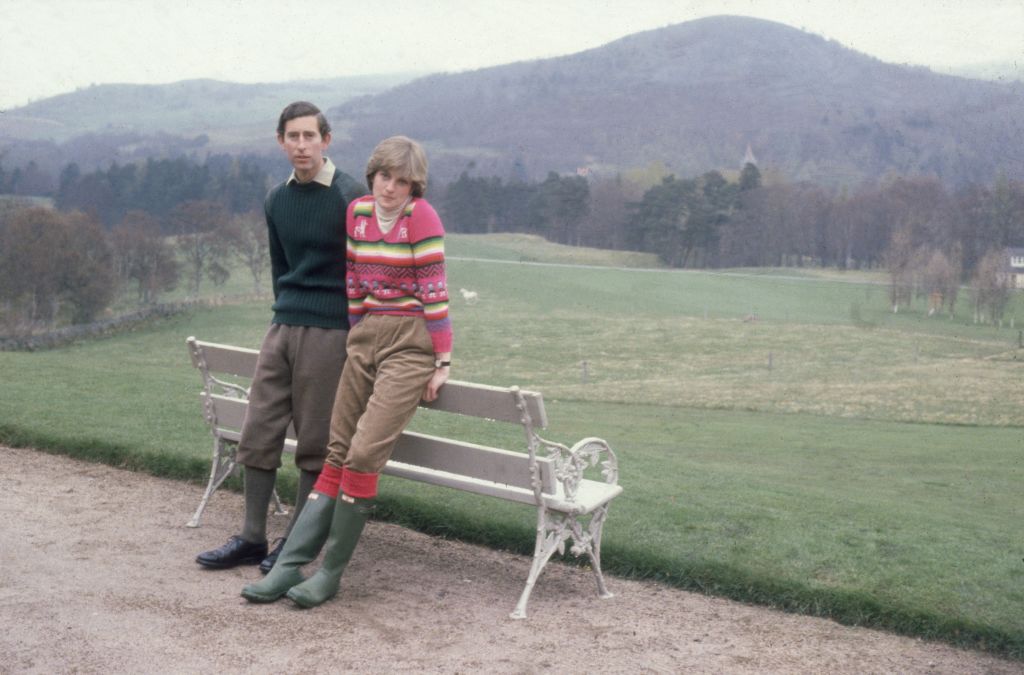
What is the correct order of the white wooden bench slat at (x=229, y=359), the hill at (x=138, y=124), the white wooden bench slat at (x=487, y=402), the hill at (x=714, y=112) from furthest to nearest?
the hill at (x=138, y=124) < the hill at (x=714, y=112) < the white wooden bench slat at (x=229, y=359) < the white wooden bench slat at (x=487, y=402)

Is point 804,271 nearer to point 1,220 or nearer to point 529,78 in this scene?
point 1,220

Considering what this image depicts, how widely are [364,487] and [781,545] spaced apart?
2.44 metres

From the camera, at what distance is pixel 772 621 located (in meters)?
5.06

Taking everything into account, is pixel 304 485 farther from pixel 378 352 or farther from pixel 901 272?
pixel 901 272

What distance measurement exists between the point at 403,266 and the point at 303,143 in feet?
2.83

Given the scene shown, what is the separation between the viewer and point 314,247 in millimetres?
5293

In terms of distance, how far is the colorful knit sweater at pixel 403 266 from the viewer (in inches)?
189

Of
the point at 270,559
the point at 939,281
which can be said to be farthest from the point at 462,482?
the point at 939,281

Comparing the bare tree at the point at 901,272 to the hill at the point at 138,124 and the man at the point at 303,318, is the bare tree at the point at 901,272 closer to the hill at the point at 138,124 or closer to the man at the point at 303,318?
the hill at the point at 138,124

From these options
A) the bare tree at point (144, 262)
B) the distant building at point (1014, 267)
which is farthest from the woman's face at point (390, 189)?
the bare tree at point (144, 262)

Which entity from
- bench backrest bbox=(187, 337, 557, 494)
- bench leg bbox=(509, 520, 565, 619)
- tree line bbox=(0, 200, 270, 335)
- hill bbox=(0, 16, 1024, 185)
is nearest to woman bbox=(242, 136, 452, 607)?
bench backrest bbox=(187, 337, 557, 494)

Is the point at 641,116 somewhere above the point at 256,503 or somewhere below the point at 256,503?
above

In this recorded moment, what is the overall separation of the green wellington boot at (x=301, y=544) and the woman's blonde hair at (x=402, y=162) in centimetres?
147

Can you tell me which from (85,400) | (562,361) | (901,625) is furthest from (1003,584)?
(562,361)
